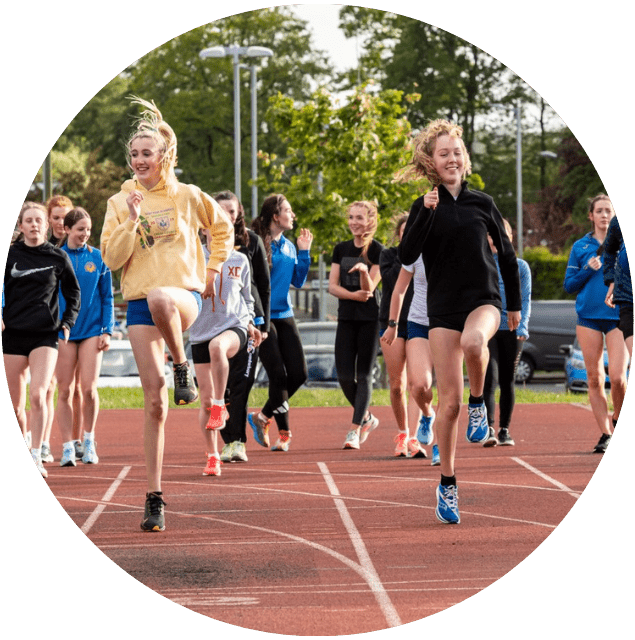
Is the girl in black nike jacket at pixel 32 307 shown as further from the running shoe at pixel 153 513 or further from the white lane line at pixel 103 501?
the running shoe at pixel 153 513

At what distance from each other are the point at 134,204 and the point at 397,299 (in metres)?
3.04

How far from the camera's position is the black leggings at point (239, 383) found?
8914 mm

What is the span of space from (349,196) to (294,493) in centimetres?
967

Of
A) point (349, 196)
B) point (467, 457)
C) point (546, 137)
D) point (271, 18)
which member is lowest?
point (467, 457)

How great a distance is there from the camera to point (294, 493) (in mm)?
7703

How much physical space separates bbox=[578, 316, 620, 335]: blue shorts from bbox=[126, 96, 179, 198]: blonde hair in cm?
412

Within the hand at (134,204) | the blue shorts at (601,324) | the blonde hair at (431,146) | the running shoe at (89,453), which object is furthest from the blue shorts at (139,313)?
the blue shorts at (601,324)

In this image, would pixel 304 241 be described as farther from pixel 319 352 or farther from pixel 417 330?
pixel 319 352

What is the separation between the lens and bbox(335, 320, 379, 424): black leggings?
972 cm

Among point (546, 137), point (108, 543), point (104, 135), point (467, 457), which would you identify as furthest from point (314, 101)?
point (104, 135)

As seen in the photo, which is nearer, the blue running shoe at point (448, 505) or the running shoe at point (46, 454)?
the blue running shoe at point (448, 505)

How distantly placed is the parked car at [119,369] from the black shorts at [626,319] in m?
10.5

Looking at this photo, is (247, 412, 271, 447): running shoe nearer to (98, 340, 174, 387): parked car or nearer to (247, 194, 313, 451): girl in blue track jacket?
(247, 194, 313, 451): girl in blue track jacket

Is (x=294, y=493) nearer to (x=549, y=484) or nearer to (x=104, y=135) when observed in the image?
(x=549, y=484)
